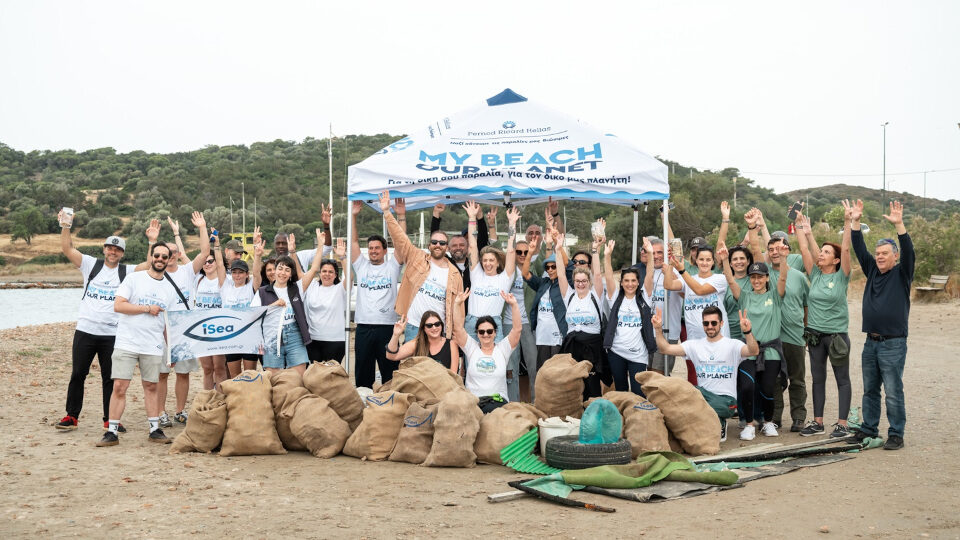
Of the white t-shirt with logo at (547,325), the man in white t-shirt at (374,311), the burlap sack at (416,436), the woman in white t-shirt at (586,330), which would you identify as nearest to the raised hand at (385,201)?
the man in white t-shirt at (374,311)

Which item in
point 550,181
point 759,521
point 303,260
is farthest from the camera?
point 303,260

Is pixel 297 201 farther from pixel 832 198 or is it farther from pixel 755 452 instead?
pixel 832 198

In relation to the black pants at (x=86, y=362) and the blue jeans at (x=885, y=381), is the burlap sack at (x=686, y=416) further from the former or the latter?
the black pants at (x=86, y=362)

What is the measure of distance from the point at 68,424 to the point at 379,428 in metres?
3.58

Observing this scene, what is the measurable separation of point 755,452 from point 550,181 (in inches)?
134

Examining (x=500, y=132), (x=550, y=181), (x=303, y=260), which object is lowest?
(x=303, y=260)

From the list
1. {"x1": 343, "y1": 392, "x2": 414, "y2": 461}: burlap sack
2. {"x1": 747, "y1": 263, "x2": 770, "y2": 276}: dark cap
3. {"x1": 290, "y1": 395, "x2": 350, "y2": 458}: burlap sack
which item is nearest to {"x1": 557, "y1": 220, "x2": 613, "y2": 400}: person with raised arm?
{"x1": 747, "y1": 263, "x2": 770, "y2": 276}: dark cap

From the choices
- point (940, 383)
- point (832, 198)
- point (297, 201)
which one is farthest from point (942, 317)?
point (832, 198)

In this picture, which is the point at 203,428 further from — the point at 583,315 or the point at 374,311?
the point at 583,315

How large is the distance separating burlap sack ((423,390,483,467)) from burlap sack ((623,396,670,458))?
134 cm

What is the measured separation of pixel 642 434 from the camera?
6949mm

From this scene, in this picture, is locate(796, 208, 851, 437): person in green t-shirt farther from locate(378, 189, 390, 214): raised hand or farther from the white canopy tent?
locate(378, 189, 390, 214): raised hand

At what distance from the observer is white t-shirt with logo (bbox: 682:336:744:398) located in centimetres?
783

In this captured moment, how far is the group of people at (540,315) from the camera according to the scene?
7.70 metres
